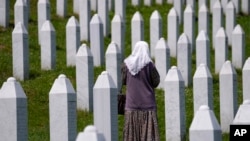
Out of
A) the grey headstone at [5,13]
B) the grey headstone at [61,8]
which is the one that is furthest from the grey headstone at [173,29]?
the grey headstone at [61,8]

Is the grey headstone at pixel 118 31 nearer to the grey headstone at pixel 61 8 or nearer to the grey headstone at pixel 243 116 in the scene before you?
the grey headstone at pixel 61 8

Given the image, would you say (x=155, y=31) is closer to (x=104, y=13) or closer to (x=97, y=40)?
(x=97, y=40)

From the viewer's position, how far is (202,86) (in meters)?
15.6

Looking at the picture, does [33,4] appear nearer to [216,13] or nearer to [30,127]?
[216,13]

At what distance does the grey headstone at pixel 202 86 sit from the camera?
1544 cm

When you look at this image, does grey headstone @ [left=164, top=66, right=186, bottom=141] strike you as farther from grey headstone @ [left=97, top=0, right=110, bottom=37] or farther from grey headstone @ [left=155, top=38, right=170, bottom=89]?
grey headstone @ [left=97, top=0, right=110, bottom=37]

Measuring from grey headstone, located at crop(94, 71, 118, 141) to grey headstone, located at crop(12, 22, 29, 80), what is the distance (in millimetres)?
5604

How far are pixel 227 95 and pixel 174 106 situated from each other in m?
1.19

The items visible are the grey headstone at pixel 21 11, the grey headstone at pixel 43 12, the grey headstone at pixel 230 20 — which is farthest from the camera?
the grey headstone at pixel 230 20

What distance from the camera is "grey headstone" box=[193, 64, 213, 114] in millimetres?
15438

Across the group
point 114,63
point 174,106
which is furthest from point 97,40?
point 174,106

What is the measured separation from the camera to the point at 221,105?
16047mm

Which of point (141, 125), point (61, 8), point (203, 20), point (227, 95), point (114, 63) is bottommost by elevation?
point (141, 125)

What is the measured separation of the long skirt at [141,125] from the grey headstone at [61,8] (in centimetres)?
977
